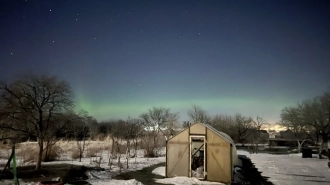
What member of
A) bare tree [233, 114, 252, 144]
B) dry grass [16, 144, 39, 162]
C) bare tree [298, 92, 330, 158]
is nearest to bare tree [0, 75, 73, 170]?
dry grass [16, 144, 39, 162]

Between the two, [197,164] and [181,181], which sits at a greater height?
[197,164]

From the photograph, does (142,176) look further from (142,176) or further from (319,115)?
(319,115)

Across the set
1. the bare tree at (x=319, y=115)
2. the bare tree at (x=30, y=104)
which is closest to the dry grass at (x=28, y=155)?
the bare tree at (x=30, y=104)

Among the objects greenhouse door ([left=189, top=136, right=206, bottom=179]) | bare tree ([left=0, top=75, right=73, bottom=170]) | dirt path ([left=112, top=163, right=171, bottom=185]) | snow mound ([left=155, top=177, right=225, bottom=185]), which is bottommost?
dirt path ([left=112, top=163, right=171, bottom=185])

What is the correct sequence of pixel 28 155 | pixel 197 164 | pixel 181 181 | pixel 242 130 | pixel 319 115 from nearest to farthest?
pixel 181 181
pixel 197 164
pixel 28 155
pixel 319 115
pixel 242 130

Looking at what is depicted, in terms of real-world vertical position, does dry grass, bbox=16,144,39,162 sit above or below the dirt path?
above

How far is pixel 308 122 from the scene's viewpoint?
34.0 m

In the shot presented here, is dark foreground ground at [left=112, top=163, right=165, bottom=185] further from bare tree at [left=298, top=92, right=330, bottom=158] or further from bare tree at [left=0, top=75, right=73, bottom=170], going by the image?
bare tree at [left=298, top=92, right=330, bottom=158]

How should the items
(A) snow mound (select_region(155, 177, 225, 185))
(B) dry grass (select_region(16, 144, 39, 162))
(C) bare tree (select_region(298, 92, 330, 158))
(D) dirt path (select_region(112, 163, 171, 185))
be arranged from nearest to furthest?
(A) snow mound (select_region(155, 177, 225, 185))
(D) dirt path (select_region(112, 163, 171, 185))
(B) dry grass (select_region(16, 144, 39, 162))
(C) bare tree (select_region(298, 92, 330, 158))

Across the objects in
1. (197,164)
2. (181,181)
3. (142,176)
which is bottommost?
(142,176)

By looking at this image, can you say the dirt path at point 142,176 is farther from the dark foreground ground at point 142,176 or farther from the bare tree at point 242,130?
the bare tree at point 242,130

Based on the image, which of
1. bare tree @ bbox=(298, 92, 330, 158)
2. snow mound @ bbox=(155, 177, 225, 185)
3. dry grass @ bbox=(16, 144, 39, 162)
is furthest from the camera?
bare tree @ bbox=(298, 92, 330, 158)

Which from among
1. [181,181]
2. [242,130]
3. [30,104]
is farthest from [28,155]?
[242,130]

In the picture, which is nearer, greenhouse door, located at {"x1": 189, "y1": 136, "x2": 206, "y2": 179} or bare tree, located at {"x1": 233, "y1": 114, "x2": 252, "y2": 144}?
greenhouse door, located at {"x1": 189, "y1": 136, "x2": 206, "y2": 179}
